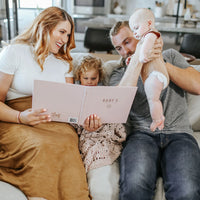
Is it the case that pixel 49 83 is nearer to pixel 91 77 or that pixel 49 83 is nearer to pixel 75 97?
pixel 75 97

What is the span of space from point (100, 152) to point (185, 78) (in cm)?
61

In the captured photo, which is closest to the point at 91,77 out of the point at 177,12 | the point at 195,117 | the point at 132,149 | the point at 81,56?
the point at 81,56

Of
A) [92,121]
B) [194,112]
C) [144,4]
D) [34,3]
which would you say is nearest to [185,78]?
[194,112]

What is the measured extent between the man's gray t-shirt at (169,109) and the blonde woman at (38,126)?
0.39 m

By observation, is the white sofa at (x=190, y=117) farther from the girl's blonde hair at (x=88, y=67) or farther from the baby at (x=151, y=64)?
the baby at (x=151, y=64)

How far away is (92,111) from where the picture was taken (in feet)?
Answer: 4.34

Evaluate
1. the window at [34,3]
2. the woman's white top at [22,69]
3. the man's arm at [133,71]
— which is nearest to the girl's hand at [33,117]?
the woman's white top at [22,69]

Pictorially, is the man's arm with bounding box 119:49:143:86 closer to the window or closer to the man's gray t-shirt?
the man's gray t-shirt

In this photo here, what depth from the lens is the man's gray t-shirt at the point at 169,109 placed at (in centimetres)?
146

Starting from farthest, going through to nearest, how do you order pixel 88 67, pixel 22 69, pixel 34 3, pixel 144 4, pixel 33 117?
pixel 144 4, pixel 34 3, pixel 88 67, pixel 22 69, pixel 33 117

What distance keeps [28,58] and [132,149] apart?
0.76m

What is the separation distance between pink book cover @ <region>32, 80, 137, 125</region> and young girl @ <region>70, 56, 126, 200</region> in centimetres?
8

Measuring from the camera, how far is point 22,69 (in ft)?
4.75

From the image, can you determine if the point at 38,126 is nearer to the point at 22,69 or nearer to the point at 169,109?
the point at 22,69
